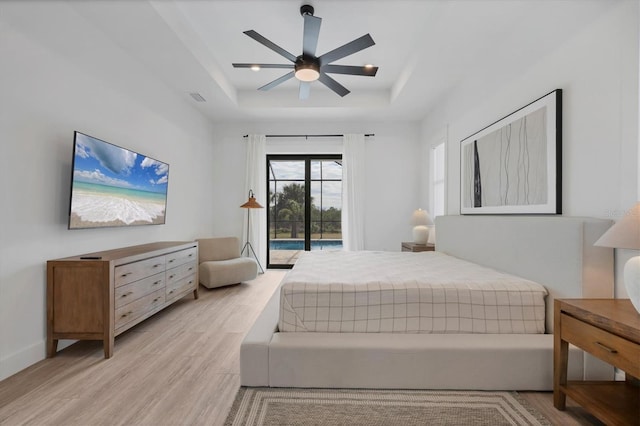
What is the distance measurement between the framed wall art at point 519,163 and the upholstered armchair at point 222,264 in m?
3.06

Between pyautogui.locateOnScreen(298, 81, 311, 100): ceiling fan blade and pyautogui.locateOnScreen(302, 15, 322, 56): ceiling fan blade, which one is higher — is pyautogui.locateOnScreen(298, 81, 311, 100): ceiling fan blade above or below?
below

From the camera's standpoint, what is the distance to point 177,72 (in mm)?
3494

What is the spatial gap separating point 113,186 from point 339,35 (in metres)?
2.67

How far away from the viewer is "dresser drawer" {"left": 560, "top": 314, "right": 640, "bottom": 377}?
1.23 m

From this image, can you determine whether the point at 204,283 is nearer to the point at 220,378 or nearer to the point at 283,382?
the point at 220,378

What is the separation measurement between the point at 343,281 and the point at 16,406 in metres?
1.96

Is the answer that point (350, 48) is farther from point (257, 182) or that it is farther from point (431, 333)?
point (257, 182)

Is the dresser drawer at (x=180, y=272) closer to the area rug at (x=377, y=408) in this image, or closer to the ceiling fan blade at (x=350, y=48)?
the area rug at (x=377, y=408)

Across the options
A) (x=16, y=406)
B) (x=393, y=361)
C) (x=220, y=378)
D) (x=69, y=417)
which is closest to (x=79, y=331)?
(x=16, y=406)

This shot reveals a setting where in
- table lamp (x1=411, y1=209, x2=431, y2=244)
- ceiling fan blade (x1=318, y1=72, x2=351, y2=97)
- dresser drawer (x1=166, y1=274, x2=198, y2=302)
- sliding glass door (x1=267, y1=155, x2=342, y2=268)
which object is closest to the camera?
ceiling fan blade (x1=318, y1=72, x2=351, y2=97)

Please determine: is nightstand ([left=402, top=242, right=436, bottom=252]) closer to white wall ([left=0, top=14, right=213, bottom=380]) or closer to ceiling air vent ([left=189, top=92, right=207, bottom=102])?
white wall ([left=0, top=14, right=213, bottom=380])

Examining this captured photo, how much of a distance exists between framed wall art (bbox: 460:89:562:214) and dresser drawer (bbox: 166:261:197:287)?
3.29 meters

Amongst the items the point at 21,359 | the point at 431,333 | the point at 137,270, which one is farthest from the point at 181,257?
the point at 431,333

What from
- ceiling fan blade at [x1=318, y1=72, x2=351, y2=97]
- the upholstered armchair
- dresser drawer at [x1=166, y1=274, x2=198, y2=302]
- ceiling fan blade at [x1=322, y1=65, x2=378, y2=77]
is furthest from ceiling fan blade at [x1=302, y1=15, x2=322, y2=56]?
the upholstered armchair
